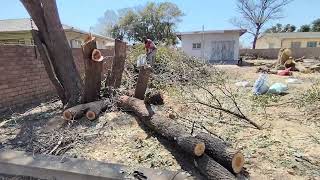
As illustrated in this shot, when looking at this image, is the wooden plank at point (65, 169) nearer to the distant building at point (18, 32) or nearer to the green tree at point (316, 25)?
the distant building at point (18, 32)

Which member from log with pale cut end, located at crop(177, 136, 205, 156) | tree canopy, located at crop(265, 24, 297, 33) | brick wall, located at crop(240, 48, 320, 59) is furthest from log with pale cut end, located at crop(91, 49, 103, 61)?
tree canopy, located at crop(265, 24, 297, 33)

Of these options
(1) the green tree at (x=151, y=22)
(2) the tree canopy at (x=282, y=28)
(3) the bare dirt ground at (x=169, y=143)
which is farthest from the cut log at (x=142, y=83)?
(2) the tree canopy at (x=282, y=28)

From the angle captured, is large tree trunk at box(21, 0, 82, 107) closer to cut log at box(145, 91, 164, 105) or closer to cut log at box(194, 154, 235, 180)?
cut log at box(145, 91, 164, 105)

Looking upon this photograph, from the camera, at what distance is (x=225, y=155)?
3473mm

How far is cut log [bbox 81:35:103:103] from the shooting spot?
229 inches

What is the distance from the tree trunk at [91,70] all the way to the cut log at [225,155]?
296 cm

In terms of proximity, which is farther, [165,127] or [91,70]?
[91,70]

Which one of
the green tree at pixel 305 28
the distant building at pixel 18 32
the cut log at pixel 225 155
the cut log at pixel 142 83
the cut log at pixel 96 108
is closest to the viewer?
the cut log at pixel 225 155

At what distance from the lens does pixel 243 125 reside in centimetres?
523

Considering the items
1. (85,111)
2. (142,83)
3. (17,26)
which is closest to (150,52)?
(142,83)

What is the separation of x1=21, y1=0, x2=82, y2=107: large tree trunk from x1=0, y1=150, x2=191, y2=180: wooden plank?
219 cm

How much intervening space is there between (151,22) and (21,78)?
31.0 m

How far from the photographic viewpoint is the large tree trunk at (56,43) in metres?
6.19

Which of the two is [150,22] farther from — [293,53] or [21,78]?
[21,78]
